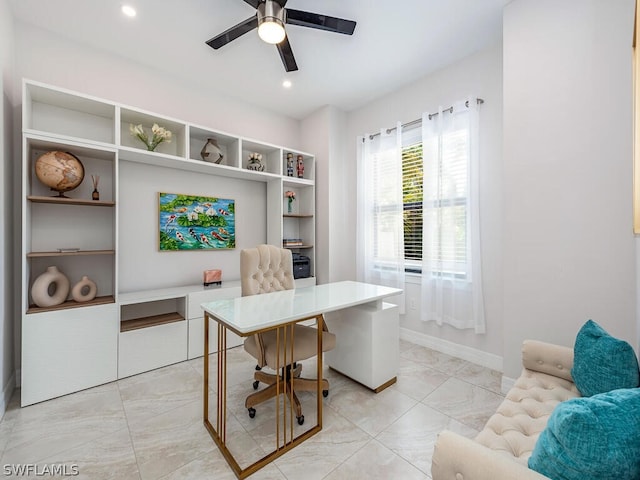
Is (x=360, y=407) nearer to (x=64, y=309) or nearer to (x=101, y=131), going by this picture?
(x=64, y=309)

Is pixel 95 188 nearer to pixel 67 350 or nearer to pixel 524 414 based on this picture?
pixel 67 350

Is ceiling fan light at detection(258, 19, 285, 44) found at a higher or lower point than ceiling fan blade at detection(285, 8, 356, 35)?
lower

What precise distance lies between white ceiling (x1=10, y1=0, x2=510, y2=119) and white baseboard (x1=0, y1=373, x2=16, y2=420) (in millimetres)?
2793

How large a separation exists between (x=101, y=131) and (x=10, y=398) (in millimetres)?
2226

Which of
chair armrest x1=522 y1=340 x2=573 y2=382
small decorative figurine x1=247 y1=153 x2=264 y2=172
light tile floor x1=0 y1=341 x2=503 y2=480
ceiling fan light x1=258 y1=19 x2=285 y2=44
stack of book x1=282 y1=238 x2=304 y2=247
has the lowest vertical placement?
light tile floor x1=0 y1=341 x2=503 y2=480

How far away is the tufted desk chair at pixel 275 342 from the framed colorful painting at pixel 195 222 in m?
1.25

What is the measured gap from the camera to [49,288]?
2285 millimetres

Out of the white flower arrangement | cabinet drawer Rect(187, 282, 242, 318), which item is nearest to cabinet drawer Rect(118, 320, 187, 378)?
cabinet drawer Rect(187, 282, 242, 318)

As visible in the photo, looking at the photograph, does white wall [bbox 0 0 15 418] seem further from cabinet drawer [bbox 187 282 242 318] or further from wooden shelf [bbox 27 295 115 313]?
cabinet drawer [bbox 187 282 242 318]

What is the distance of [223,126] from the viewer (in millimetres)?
3379

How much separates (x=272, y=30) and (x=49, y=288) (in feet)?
8.56

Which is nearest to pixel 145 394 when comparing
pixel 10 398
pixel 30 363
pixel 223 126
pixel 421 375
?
pixel 30 363

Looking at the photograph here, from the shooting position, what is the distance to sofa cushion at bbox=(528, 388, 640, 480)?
2.12 ft

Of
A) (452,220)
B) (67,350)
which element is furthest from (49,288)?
(452,220)
